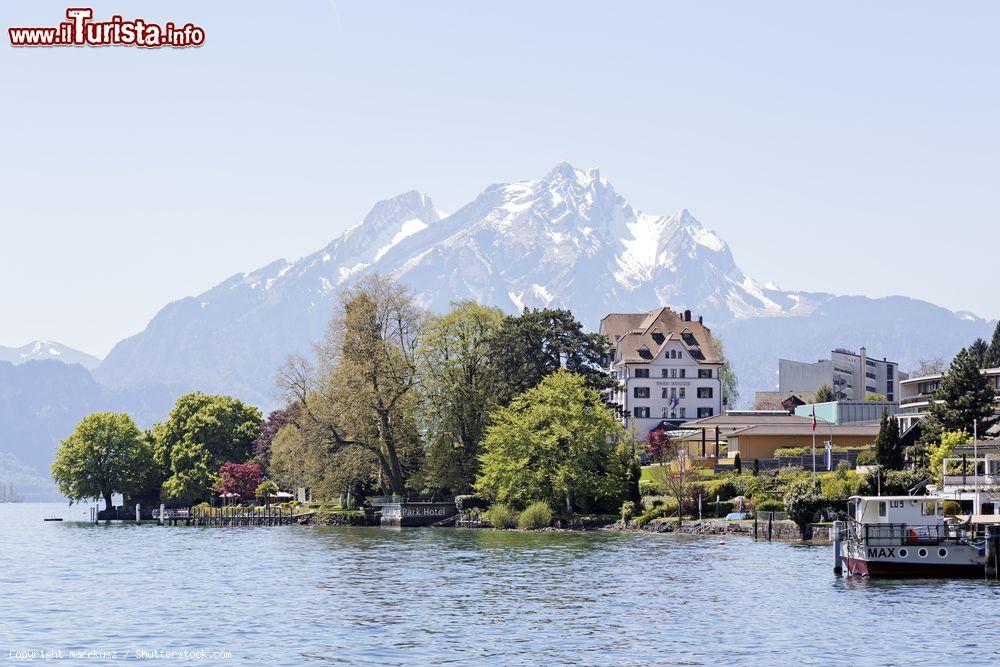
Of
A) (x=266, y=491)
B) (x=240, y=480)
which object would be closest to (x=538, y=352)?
(x=266, y=491)

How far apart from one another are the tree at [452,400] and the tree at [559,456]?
307 inches

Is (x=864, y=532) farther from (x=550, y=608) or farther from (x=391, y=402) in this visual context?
(x=391, y=402)

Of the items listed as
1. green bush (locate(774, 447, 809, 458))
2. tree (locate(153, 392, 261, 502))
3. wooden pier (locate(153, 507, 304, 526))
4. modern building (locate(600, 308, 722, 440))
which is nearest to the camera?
green bush (locate(774, 447, 809, 458))

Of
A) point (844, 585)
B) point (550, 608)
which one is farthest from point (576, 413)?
point (550, 608)

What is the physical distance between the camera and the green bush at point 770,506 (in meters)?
109

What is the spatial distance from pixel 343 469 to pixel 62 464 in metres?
62.5

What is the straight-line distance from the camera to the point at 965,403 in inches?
4513

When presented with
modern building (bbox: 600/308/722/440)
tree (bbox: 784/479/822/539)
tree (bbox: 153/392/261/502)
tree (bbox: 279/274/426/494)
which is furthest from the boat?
modern building (bbox: 600/308/722/440)

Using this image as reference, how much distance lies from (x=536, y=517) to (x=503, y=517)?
4.31 meters

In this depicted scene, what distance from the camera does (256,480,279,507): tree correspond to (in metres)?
167

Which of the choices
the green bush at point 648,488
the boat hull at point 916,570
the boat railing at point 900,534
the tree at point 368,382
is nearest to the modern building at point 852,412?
the green bush at point 648,488

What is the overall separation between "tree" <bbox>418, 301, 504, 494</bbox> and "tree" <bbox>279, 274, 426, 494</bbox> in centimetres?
148

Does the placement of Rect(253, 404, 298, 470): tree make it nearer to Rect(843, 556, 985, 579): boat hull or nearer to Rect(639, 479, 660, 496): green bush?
Rect(639, 479, 660, 496): green bush

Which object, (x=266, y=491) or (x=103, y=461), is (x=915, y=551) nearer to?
(x=266, y=491)
